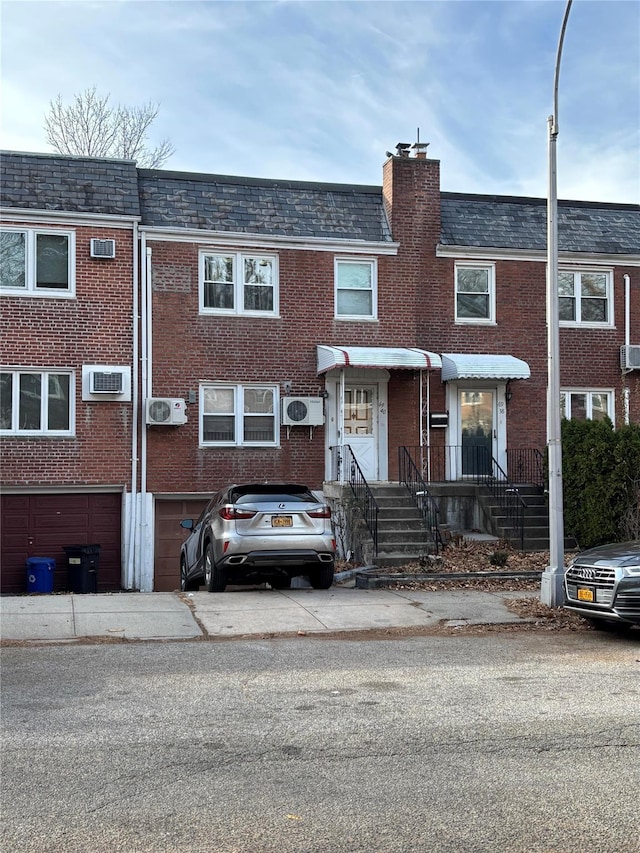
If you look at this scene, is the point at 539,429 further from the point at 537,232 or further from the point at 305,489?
the point at 305,489

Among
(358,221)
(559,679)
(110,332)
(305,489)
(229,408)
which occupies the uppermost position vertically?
(358,221)

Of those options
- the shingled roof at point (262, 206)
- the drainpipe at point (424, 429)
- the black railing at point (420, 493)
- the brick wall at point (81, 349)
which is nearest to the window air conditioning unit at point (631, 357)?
the drainpipe at point (424, 429)

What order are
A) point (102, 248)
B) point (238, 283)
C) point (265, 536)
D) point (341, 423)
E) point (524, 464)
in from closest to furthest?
point (265, 536) < point (102, 248) < point (341, 423) < point (238, 283) < point (524, 464)

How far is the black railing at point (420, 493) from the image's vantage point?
16.9 metres

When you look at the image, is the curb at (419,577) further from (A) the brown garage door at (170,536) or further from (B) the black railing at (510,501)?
(A) the brown garage door at (170,536)

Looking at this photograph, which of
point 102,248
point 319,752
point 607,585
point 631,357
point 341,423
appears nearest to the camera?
point 319,752

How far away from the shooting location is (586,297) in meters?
21.7

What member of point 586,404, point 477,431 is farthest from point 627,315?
point 477,431

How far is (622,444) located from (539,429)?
15.5 ft

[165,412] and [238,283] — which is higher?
[238,283]

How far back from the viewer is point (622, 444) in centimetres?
1638

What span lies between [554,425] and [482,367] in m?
7.50

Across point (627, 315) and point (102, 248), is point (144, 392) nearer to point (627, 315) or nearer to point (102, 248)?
point (102, 248)

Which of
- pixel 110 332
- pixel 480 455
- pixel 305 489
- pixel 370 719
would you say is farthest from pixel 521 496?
pixel 370 719
